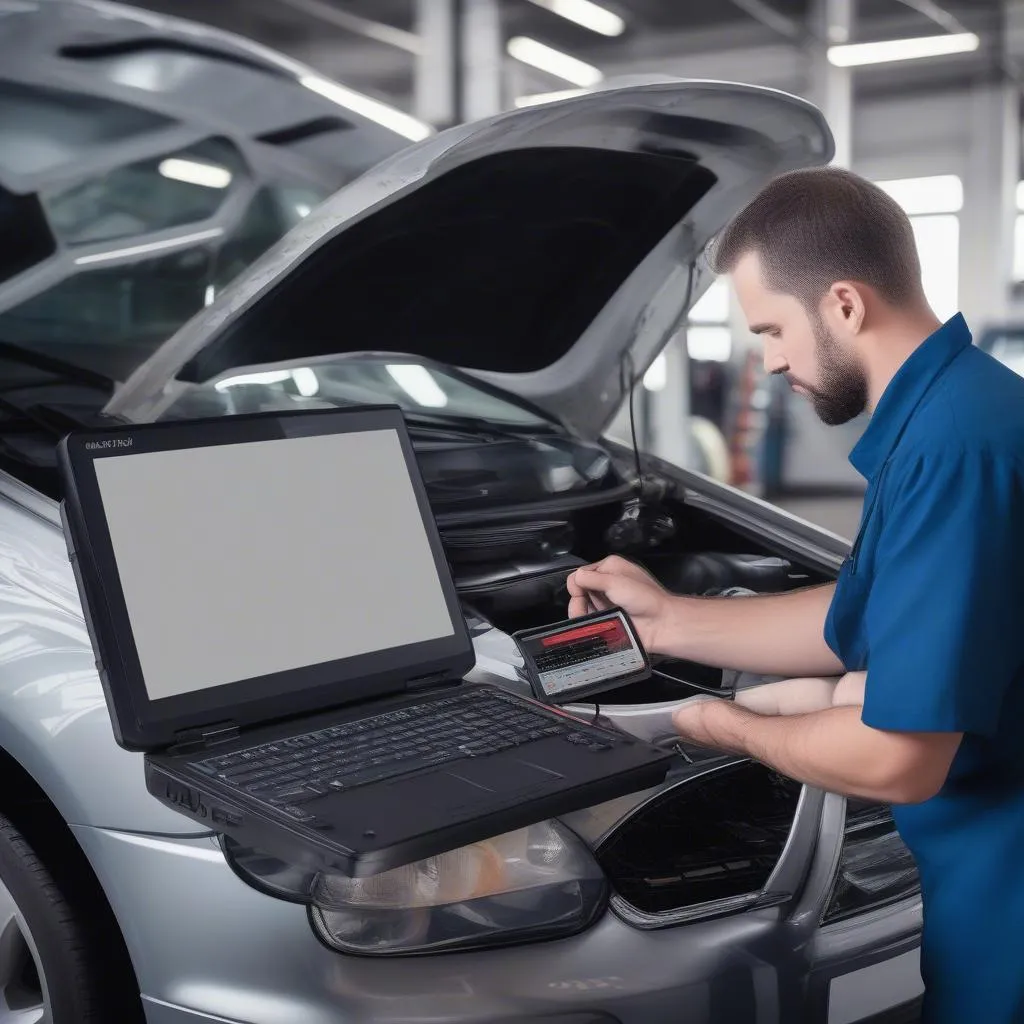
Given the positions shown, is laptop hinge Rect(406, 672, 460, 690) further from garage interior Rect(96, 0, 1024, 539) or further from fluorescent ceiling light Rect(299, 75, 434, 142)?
garage interior Rect(96, 0, 1024, 539)

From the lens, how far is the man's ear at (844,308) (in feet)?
4.09

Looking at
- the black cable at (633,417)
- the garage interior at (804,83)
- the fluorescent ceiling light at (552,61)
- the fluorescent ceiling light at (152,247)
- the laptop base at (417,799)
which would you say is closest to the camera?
the laptop base at (417,799)

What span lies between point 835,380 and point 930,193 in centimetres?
1175

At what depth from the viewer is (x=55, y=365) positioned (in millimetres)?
2350

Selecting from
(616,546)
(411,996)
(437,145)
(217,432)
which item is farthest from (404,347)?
(411,996)

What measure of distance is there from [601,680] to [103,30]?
1.71m

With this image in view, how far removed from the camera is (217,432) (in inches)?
54.1

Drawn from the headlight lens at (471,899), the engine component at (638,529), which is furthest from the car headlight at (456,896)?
the engine component at (638,529)

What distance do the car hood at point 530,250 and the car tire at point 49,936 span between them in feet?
2.26

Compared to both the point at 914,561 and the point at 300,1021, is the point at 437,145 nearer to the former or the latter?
the point at 914,561

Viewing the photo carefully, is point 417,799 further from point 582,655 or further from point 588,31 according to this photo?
point 588,31

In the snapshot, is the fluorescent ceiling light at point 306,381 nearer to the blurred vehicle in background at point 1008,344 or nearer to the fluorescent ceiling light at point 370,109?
the fluorescent ceiling light at point 370,109

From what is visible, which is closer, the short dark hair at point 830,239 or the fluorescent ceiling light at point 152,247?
the short dark hair at point 830,239

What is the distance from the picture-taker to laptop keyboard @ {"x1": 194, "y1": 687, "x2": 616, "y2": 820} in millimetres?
1127
